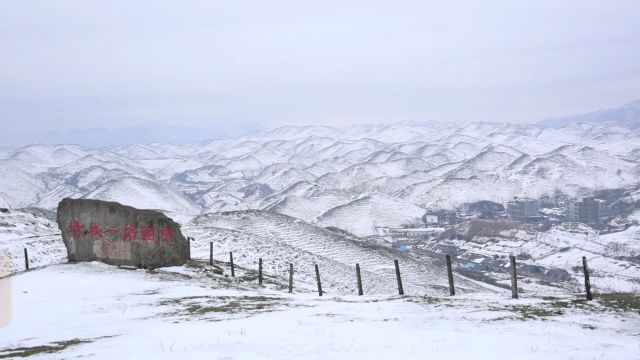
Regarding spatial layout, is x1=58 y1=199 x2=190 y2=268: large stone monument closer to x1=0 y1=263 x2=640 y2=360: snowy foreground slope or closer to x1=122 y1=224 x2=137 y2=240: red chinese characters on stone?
x1=122 y1=224 x2=137 y2=240: red chinese characters on stone

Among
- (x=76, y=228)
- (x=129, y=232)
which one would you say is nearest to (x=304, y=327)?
(x=129, y=232)

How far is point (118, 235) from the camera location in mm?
30266

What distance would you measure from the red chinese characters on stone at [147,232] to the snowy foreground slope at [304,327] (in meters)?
6.30

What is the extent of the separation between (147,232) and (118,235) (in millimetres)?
1882

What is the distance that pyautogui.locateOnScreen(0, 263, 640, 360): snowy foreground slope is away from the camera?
11250mm

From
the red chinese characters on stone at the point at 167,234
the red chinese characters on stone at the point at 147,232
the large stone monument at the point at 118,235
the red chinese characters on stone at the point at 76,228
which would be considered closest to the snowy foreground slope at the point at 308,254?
the red chinese characters on stone at the point at 167,234

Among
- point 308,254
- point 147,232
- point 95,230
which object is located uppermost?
point 95,230

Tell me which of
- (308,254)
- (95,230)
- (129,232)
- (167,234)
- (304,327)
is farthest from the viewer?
(308,254)

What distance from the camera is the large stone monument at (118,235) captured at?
30125mm

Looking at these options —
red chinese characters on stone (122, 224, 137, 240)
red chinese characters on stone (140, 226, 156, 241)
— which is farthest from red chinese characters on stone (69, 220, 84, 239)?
red chinese characters on stone (140, 226, 156, 241)

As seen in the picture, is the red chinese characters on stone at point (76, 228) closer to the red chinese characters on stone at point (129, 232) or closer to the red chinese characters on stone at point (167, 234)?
the red chinese characters on stone at point (129, 232)

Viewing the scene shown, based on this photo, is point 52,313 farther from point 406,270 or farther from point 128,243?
point 406,270

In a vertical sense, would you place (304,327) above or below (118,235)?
below

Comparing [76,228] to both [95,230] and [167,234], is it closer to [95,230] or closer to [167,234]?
[95,230]
